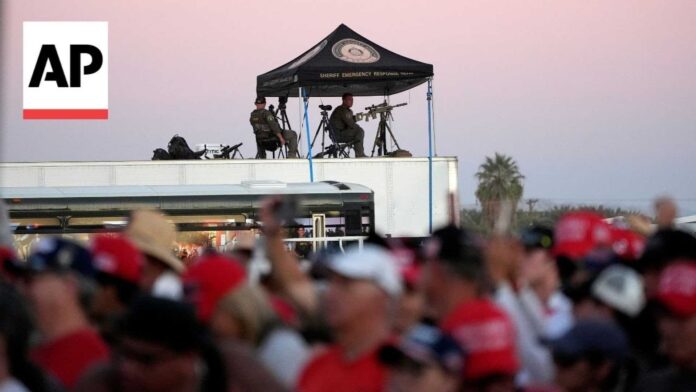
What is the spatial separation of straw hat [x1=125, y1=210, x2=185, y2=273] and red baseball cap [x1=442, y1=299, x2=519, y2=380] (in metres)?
2.34

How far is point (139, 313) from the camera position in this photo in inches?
157

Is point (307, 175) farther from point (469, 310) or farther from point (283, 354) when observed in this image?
point (469, 310)

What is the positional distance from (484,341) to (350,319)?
1.50ft

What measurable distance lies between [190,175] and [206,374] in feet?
74.8

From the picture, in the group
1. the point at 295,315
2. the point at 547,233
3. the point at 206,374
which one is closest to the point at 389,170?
the point at 547,233

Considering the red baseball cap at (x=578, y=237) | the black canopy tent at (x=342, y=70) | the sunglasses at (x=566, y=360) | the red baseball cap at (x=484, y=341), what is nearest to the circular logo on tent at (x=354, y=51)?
the black canopy tent at (x=342, y=70)

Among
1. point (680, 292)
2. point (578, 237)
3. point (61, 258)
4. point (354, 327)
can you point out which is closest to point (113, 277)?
point (61, 258)

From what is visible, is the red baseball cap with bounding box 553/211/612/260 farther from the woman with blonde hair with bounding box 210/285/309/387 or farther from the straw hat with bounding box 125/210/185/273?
the woman with blonde hair with bounding box 210/285/309/387

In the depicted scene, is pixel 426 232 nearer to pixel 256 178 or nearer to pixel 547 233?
pixel 256 178

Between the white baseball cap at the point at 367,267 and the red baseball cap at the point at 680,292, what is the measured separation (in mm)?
995

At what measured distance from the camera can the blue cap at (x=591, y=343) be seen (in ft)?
16.2

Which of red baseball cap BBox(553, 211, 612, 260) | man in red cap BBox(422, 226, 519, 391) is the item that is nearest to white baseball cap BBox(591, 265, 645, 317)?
man in red cap BBox(422, 226, 519, 391)

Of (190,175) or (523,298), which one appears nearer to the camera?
(523,298)

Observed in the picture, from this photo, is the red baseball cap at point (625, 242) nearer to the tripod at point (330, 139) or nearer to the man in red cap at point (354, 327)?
the man in red cap at point (354, 327)
